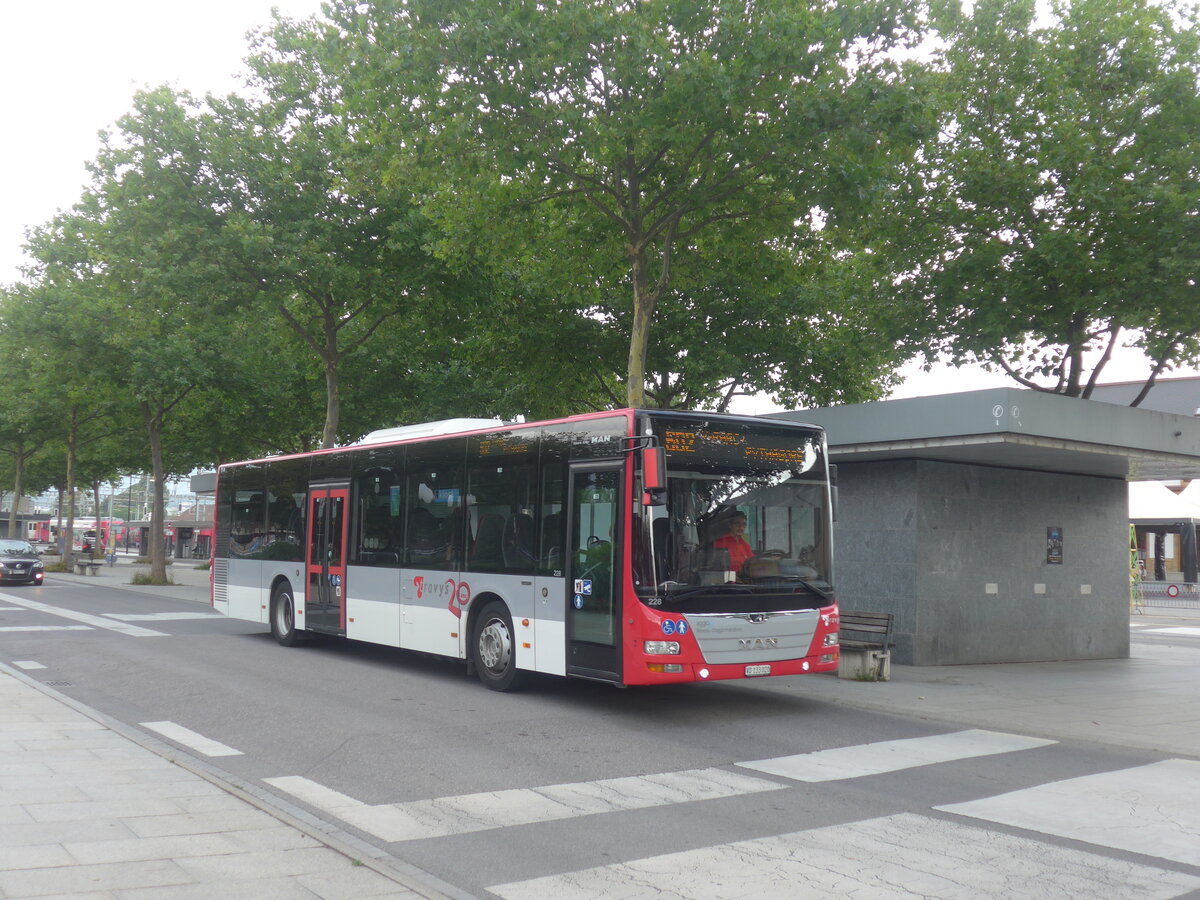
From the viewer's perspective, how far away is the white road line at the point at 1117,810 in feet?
21.5

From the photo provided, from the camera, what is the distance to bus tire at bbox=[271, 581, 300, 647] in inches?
686

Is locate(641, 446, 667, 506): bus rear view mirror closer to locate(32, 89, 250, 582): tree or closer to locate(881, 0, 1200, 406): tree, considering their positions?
locate(881, 0, 1200, 406): tree

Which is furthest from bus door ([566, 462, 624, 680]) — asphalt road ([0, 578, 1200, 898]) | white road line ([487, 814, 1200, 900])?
white road line ([487, 814, 1200, 900])

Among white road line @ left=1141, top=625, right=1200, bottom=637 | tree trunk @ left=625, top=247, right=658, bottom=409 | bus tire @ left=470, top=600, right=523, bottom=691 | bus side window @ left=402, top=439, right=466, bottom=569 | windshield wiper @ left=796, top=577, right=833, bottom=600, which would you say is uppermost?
tree trunk @ left=625, top=247, right=658, bottom=409

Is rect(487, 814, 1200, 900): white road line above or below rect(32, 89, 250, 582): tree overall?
below

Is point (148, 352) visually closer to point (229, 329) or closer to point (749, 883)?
point (229, 329)

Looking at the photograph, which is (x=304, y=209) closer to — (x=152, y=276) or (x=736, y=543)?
(x=152, y=276)

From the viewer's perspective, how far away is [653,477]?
33.4 feet

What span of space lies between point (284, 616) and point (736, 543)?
9716 millimetres

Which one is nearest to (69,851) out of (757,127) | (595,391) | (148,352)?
(757,127)

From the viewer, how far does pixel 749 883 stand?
547 cm

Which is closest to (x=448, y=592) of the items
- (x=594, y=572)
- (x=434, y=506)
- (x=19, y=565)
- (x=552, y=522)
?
(x=434, y=506)

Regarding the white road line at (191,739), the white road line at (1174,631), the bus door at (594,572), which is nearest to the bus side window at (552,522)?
the bus door at (594,572)

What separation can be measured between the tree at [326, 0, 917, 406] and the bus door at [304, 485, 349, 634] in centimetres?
479
